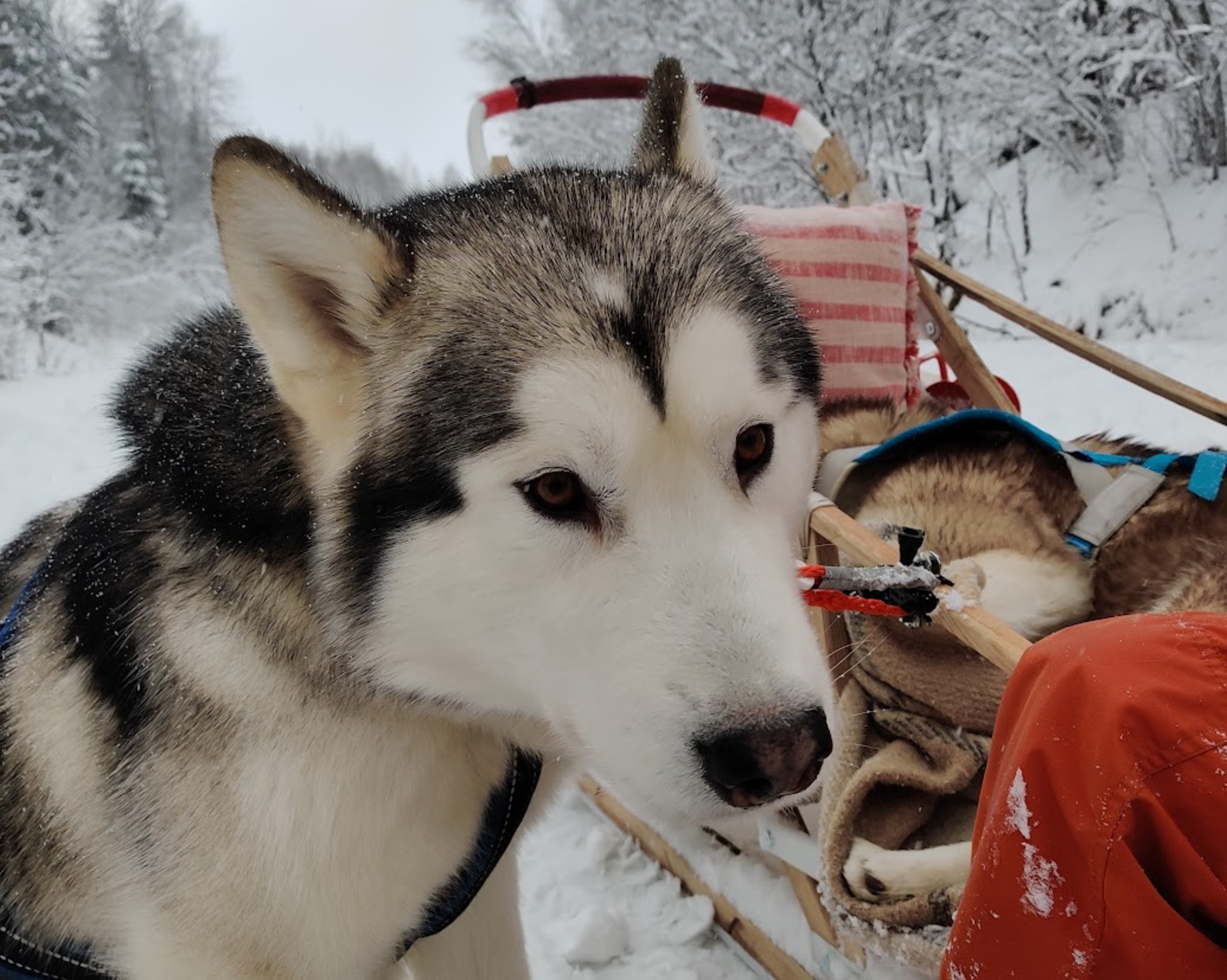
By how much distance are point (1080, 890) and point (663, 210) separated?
3.49 ft

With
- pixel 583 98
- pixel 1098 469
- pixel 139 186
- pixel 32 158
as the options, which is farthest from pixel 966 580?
pixel 139 186

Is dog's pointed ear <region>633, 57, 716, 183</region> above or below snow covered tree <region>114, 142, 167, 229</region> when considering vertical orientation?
below

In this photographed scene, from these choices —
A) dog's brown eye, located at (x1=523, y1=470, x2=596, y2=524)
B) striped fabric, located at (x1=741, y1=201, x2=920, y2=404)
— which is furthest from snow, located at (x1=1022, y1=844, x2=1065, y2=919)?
striped fabric, located at (x1=741, y1=201, x2=920, y2=404)

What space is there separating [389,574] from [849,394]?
226 centimetres

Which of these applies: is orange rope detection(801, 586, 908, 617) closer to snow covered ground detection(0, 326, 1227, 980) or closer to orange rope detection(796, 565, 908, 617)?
orange rope detection(796, 565, 908, 617)

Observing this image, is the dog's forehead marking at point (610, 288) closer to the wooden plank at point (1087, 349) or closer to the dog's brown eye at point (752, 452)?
the dog's brown eye at point (752, 452)

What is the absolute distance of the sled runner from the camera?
1.54 m

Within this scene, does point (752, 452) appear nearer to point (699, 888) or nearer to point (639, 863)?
point (699, 888)

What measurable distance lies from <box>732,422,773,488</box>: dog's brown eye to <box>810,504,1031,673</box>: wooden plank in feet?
1.36

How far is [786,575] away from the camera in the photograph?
1.08 m

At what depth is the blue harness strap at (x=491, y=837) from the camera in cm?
134

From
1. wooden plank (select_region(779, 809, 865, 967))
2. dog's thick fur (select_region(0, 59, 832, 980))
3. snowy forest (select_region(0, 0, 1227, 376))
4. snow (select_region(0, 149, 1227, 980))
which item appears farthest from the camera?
snowy forest (select_region(0, 0, 1227, 376))

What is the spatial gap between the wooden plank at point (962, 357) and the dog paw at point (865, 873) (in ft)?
6.60

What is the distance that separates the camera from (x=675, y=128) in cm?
156
